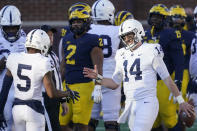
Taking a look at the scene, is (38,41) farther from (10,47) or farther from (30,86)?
(10,47)

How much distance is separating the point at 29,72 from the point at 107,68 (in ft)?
7.31

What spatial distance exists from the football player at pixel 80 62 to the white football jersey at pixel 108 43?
494mm

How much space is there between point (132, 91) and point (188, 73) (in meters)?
3.78

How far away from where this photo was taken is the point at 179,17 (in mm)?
10297

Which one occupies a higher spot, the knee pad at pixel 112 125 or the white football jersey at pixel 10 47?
the white football jersey at pixel 10 47

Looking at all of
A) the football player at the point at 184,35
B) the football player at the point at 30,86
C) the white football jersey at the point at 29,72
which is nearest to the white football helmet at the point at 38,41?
the football player at the point at 30,86

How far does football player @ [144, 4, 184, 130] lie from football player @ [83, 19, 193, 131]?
4.84ft

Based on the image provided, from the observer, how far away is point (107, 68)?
8398 millimetres

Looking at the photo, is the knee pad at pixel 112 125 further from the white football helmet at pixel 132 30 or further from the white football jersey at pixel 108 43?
the white football helmet at pixel 132 30

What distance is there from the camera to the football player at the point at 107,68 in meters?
8.25

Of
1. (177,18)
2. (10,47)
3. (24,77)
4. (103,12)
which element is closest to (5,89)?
(24,77)

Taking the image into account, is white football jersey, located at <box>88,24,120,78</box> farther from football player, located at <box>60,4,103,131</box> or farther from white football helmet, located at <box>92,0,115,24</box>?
football player, located at <box>60,4,103,131</box>

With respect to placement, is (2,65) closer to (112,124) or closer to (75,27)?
(75,27)

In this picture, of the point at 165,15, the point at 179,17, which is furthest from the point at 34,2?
the point at 165,15
